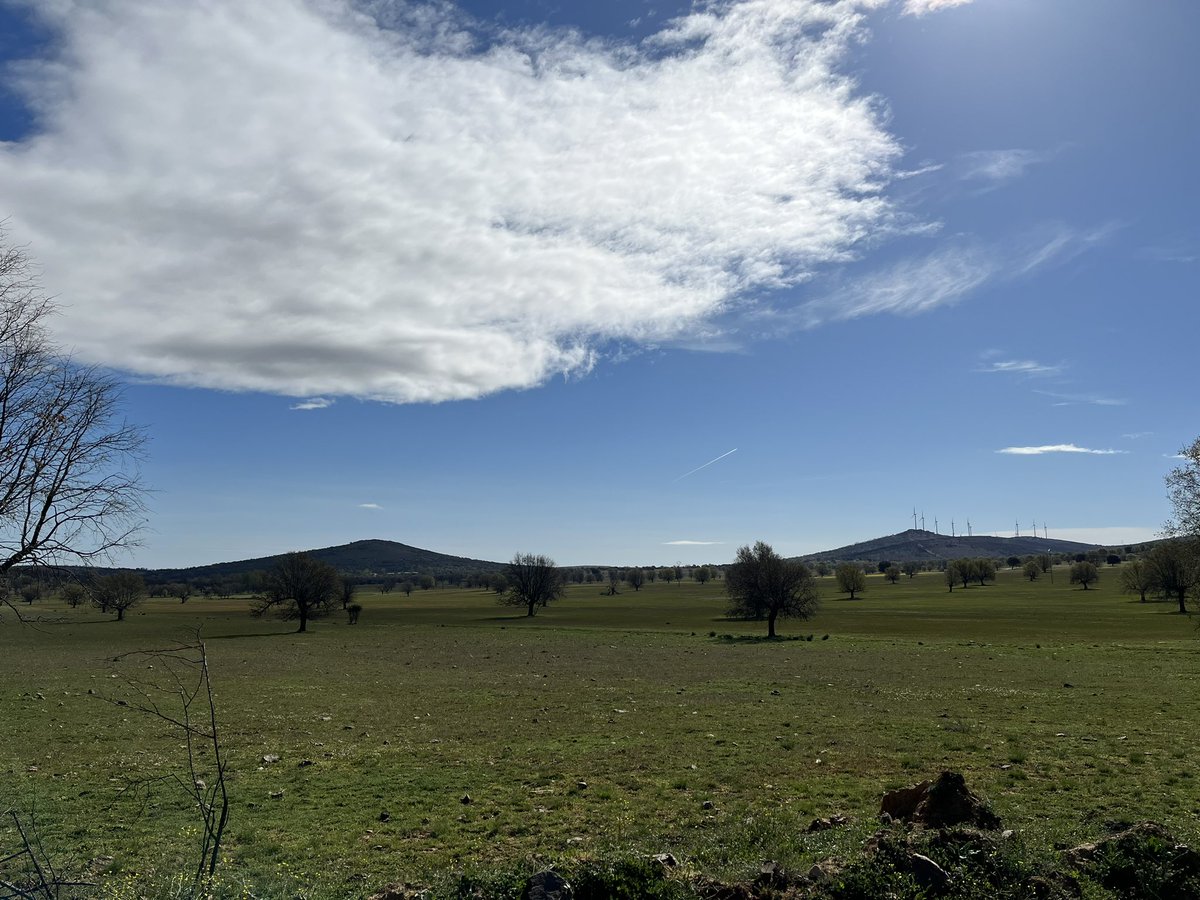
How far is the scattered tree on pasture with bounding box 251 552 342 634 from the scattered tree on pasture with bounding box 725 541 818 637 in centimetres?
4533

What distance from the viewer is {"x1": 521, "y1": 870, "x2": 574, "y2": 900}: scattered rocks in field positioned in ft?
23.4

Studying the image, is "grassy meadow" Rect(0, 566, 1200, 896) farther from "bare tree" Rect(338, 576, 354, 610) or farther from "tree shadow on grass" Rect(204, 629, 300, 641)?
"bare tree" Rect(338, 576, 354, 610)


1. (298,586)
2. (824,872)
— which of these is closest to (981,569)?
(298,586)

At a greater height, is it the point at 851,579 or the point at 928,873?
the point at 928,873

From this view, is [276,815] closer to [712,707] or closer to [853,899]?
[853,899]

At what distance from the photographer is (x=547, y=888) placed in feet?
23.7

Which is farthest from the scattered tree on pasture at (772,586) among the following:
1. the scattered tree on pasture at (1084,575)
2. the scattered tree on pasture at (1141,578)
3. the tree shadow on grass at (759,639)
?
the scattered tree on pasture at (1084,575)

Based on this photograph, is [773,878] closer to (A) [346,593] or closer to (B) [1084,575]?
(A) [346,593]

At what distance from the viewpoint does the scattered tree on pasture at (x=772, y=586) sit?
64.6 metres

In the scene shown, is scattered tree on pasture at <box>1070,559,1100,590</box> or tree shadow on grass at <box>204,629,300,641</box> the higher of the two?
scattered tree on pasture at <box>1070,559,1100,590</box>

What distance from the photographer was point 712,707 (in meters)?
24.2

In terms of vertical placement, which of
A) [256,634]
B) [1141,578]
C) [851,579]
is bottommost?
[256,634]

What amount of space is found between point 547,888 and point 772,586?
2363 inches

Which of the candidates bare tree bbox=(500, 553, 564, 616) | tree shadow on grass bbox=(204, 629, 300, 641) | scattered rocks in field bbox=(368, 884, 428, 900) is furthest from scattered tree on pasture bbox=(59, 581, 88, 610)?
bare tree bbox=(500, 553, 564, 616)
